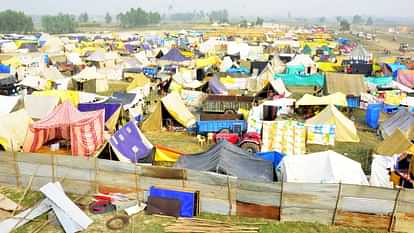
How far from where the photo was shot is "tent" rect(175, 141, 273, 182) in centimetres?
1292

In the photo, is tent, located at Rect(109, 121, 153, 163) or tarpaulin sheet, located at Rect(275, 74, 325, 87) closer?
tent, located at Rect(109, 121, 153, 163)

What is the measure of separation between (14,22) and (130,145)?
113m

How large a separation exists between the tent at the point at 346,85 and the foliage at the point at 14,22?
10713 centimetres

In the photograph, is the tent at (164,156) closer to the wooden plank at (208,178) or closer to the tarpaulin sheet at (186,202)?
the wooden plank at (208,178)

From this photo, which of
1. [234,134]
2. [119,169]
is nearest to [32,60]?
[234,134]

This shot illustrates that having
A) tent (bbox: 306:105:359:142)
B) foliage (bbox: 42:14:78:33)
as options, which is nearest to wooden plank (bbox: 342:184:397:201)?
tent (bbox: 306:105:359:142)

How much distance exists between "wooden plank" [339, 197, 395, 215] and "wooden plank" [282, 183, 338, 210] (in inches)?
12.7

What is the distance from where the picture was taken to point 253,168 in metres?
13.6

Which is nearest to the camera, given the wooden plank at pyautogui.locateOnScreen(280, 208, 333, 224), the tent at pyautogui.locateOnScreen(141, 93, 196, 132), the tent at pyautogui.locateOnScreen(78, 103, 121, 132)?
the wooden plank at pyautogui.locateOnScreen(280, 208, 333, 224)

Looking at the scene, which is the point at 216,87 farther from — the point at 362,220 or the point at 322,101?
the point at 362,220

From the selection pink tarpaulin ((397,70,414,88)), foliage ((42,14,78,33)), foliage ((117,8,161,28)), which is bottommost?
pink tarpaulin ((397,70,414,88))

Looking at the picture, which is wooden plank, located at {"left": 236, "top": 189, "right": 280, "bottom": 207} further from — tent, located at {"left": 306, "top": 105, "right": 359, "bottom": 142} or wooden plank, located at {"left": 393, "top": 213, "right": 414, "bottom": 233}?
A: tent, located at {"left": 306, "top": 105, "right": 359, "bottom": 142}

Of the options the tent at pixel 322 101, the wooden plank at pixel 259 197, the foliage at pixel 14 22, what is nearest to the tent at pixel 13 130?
the wooden plank at pixel 259 197

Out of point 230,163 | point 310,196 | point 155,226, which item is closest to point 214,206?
point 230,163
